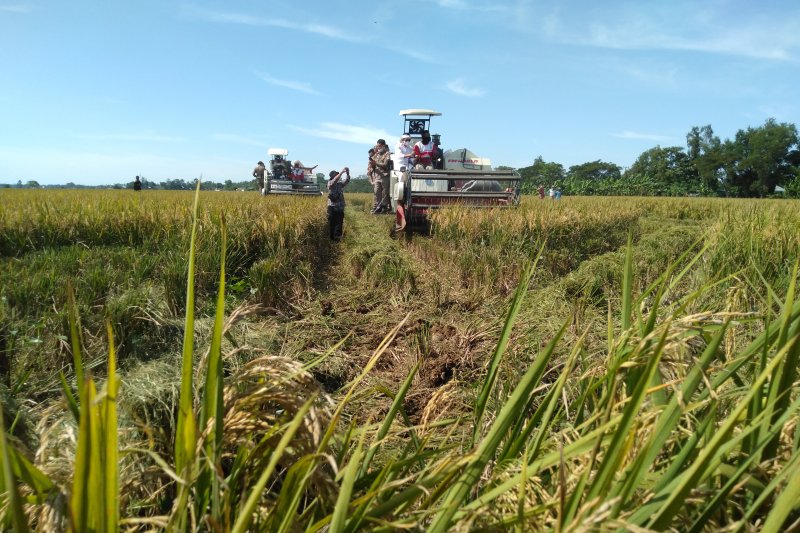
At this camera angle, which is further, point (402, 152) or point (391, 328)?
point (402, 152)

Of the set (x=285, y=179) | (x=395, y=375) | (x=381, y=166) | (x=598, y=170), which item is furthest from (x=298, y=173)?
(x=598, y=170)

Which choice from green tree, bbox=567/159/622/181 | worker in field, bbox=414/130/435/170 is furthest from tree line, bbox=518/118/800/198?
worker in field, bbox=414/130/435/170

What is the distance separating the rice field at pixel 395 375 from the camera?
0.94 m

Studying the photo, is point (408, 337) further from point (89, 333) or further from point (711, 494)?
point (711, 494)

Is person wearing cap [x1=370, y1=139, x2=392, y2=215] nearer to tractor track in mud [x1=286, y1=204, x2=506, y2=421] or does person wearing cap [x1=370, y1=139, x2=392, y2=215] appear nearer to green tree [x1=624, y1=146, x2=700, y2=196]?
tractor track in mud [x1=286, y1=204, x2=506, y2=421]

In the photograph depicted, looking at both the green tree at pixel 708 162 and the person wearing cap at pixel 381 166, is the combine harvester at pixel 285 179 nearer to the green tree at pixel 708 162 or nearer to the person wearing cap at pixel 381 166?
the person wearing cap at pixel 381 166

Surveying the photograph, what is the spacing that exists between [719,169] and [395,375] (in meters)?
98.9

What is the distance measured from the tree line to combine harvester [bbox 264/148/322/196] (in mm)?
48745

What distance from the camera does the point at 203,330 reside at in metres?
4.01

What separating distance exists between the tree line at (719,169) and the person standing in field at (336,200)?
61893 millimetres

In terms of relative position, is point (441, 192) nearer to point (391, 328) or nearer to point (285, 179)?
point (391, 328)

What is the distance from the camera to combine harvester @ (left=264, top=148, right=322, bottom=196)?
23781 mm

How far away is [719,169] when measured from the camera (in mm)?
83938

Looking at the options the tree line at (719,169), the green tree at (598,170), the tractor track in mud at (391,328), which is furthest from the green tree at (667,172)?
the tractor track in mud at (391,328)
